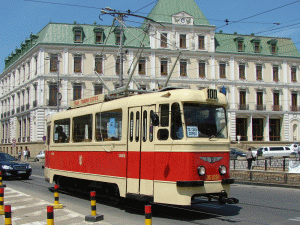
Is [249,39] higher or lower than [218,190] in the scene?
higher

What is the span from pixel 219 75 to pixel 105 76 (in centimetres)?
1523

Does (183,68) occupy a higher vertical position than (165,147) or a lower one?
higher

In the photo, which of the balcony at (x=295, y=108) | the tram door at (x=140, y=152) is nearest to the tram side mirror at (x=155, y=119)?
the tram door at (x=140, y=152)

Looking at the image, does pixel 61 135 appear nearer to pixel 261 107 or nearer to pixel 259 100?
pixel 261 107

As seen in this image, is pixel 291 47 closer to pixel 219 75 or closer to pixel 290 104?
pixel 290 104

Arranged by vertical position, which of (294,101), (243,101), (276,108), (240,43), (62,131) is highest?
(240,43)

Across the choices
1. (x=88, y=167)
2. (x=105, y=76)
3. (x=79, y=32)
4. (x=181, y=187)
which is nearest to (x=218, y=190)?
(x=181, y=187)

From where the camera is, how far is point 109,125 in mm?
12086

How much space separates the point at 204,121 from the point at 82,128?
16.7 feet

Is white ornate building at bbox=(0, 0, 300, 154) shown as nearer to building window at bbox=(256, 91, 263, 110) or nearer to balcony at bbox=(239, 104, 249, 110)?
building window at bbox=(256, 91, 263, 110)

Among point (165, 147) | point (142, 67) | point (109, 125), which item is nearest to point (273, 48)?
point (142, 67)

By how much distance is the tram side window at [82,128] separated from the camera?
13149mm

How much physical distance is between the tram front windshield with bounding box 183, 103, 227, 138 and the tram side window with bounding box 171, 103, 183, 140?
0.15m

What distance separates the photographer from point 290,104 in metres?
56.4
